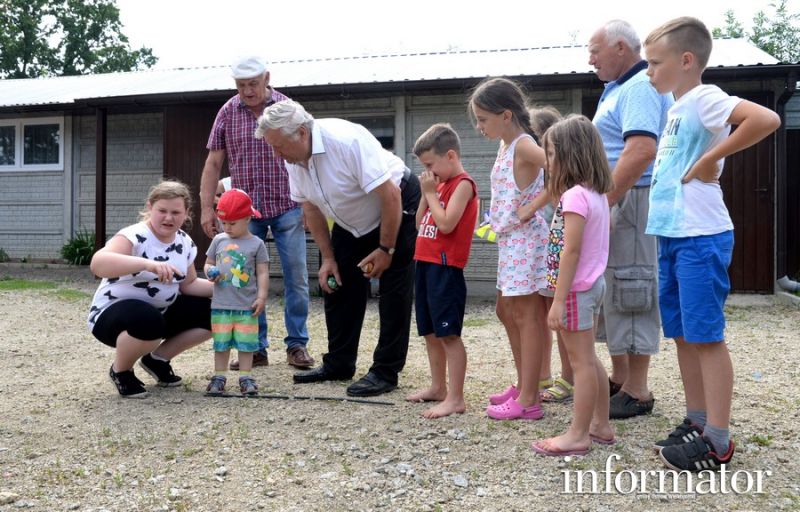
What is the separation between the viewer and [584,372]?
3.04 m

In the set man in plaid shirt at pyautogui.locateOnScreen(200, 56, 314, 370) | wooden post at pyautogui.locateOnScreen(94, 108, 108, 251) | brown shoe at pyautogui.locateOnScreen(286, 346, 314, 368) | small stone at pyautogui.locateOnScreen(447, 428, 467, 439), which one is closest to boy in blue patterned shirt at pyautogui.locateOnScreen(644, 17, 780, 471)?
small stone at pyautogui.locateOnScreen(447, 428, 467, 439)

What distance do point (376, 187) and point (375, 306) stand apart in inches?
194

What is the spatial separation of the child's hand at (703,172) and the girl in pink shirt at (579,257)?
342 millimetres

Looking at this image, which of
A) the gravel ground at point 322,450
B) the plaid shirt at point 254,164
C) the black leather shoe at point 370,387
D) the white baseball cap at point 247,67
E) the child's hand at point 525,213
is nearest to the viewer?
the gravel ground at point 322,450

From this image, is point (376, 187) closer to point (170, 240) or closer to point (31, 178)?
point (170, 240)

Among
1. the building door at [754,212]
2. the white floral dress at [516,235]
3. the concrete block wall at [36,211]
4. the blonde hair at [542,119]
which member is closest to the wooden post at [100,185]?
the concrete block wall at [36,211]

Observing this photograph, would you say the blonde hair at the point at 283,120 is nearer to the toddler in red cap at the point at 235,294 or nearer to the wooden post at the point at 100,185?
the toddler in red cap at the point at 235,294

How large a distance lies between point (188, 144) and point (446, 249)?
9111 mm

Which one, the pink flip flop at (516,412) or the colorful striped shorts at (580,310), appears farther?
the pink flip flop at (516,412)

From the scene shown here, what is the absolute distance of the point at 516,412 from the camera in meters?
3.59

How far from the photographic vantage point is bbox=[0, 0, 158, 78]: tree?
3578 cm

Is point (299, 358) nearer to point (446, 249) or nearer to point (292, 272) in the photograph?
point (292, 272)

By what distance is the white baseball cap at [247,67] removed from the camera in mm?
4855

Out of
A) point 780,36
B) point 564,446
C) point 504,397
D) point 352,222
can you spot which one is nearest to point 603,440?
point 564,446
